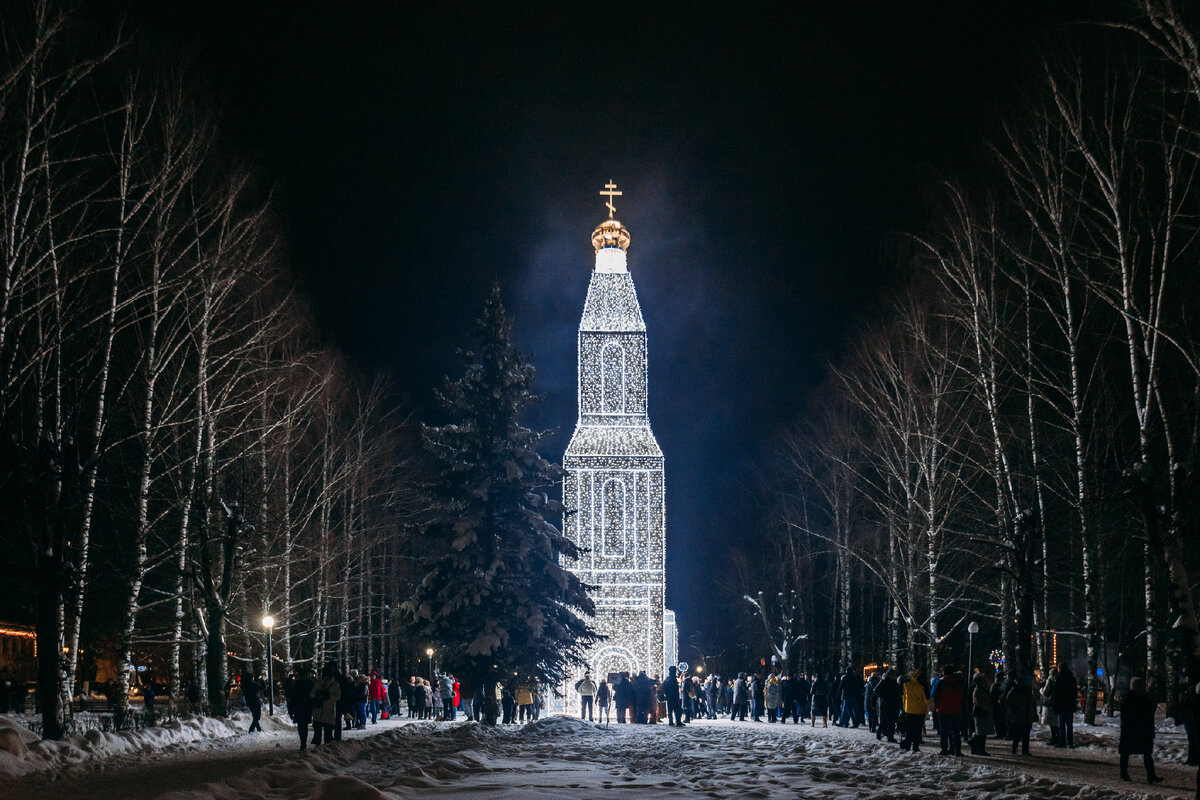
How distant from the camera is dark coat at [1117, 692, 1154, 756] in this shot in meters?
13.7

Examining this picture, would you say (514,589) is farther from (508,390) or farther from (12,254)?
(12,254)

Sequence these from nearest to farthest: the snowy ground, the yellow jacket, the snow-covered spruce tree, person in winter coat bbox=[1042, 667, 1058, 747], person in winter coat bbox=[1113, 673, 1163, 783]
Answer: the snowy ground, person in winter coat bbox=[1113, 673, 1163, 783], the yellow jacket, person in winter coat bbox=[1042, 667, 1058, 747], the snow-covered spruce tree

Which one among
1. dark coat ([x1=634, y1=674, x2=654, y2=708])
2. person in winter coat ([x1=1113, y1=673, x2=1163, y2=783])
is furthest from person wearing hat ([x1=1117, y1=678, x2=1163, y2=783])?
dark coat ([x1=634, y1=674, x2=654, y2=708])

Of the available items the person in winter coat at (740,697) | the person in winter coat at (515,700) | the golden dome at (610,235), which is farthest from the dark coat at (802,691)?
the golden dome at (610,235)

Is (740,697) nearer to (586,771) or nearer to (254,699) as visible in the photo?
(254,699)

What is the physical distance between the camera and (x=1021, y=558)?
21719 mm

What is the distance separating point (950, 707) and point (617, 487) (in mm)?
29049

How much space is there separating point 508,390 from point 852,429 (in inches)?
530

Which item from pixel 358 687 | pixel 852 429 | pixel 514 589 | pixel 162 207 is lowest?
pixel 358 687

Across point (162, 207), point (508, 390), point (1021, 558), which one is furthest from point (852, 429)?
point (162, 207)

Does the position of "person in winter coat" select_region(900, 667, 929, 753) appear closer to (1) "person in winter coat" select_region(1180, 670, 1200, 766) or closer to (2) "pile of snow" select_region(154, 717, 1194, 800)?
(2) "pile of snow" select_region(154, 717, 1194, 800)

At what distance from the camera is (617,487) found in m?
46.5

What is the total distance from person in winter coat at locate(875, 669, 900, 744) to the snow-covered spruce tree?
9.75 metres

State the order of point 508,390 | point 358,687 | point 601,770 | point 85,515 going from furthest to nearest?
1. point 508,390
2. point 358,687
3. point 85,515
4. point 601,770
